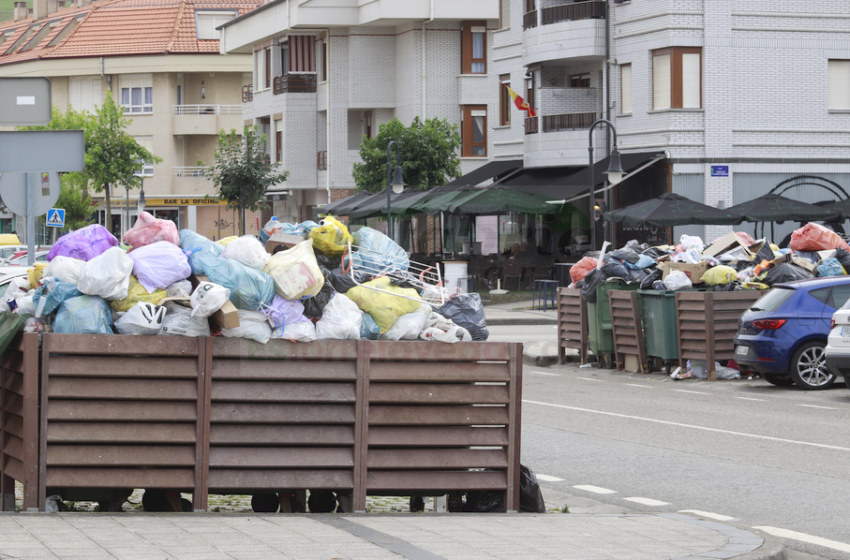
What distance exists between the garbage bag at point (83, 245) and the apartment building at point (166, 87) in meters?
63.6

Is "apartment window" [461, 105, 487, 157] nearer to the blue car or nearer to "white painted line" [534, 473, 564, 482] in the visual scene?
the blue car

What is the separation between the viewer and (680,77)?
116ft

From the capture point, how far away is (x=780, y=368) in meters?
16.3

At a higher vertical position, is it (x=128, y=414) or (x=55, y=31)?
(x=55, y=31)

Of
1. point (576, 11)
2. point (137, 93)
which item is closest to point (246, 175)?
point (576, 11)

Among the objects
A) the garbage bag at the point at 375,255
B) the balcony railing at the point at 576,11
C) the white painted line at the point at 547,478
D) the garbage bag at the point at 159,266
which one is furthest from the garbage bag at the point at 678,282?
the balcony railing at the point at 576,11

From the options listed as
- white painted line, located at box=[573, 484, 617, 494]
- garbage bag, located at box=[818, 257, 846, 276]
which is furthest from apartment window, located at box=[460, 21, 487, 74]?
white painted line, located at box=[573, 484, 617, 494]

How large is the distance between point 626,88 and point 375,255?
30120mm

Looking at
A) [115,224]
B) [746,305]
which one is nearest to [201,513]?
[746,305]

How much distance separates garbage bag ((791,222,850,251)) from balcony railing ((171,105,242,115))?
5595cm

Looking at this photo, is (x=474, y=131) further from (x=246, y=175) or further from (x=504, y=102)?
(x=246, y=175)

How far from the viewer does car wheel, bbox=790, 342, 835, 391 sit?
16.3m

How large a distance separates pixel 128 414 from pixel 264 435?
31.1 inches

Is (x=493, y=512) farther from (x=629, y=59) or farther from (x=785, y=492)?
(x=629, y=59)
